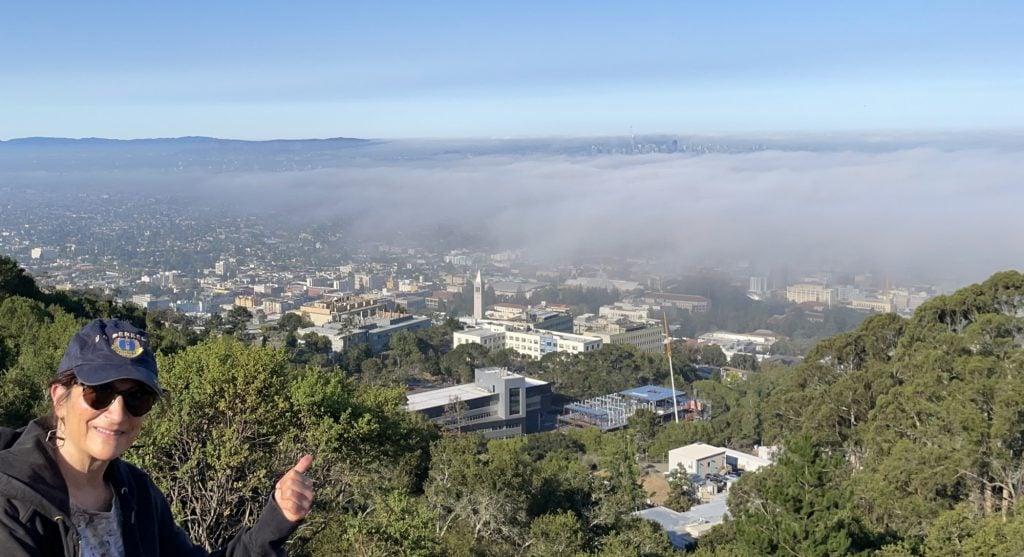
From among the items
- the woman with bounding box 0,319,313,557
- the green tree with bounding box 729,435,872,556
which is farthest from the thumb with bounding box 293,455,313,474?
the green tree with bounding box 729,435,872,556

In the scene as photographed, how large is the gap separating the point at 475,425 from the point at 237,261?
50.1 metres

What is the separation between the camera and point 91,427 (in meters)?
1.27

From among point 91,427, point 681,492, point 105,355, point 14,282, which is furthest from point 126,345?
point 14,282

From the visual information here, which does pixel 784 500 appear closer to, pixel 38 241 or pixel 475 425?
pixel 475 425

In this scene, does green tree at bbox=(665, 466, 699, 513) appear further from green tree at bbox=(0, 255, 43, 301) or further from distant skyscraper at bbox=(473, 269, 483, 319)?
distant skyscraper at bbox=(473, 269, 483, 319)

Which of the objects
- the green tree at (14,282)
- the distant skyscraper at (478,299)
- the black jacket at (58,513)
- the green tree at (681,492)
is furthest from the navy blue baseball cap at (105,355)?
the distant skyscraper at (478,299)

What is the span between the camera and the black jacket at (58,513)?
116cm

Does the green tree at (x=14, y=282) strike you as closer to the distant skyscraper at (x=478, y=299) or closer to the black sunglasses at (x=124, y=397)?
the black sunglasses at (x=124, y=397)

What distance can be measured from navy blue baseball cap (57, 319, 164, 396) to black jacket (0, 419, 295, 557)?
0.38ft

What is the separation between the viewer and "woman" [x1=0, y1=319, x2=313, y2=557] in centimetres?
118

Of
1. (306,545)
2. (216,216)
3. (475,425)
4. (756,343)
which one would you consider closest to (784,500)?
(306,545)

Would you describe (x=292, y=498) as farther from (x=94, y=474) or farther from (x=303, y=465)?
(x=94, y=474)

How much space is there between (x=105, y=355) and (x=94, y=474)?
0.67ft

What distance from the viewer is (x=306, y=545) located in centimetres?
646
